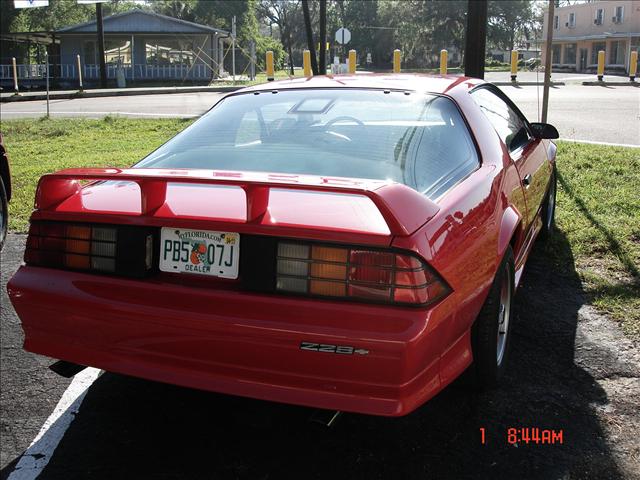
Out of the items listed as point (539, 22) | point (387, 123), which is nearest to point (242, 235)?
point (387, 123)

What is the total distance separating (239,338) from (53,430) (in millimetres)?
1127

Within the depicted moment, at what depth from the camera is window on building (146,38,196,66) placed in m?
36.4

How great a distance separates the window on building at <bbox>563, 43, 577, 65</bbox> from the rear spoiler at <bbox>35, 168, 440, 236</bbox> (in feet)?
209

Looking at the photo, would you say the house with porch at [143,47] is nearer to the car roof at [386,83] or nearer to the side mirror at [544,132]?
the side mirror at [544,132]

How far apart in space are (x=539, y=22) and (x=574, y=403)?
7726 cm

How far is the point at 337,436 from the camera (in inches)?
111

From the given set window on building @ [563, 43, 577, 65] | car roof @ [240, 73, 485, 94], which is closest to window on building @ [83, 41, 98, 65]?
car roof @ [240, 73, 485, 94]

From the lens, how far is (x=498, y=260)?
2961mm

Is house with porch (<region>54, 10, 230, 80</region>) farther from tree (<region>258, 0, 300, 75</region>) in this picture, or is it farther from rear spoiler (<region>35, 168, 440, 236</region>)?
tree (<region>258, 0, 300, 75</region>)

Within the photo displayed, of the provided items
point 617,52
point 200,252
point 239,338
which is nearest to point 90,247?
point 200,252

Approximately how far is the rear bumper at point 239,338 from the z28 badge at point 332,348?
0.01m

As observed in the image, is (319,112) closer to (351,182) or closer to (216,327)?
(351,182)

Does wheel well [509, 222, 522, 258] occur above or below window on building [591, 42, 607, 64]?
below

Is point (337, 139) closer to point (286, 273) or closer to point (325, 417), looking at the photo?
point (286, 273)
